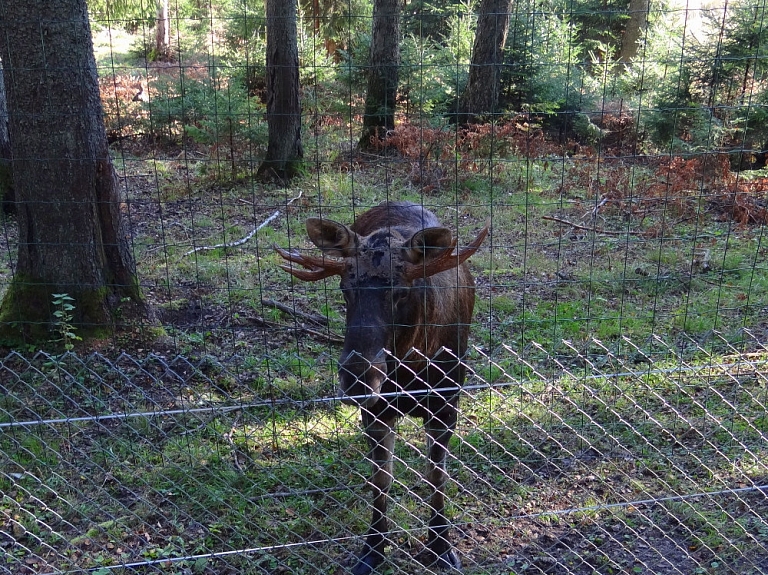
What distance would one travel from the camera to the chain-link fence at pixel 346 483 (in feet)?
14.0

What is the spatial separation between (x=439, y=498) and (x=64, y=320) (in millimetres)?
3549

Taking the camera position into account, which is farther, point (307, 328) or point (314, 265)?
point (307, 328)

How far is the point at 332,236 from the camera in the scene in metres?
4.14

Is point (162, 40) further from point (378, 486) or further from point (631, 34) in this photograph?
point (378, 486)

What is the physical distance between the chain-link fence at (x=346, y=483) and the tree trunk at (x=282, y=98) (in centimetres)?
668

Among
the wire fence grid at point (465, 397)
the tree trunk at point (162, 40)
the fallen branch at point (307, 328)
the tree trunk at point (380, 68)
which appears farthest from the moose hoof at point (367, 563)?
the tree trunk at point (162, 40)

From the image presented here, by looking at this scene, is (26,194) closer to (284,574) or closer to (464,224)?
(284,574)

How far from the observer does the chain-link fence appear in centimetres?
428

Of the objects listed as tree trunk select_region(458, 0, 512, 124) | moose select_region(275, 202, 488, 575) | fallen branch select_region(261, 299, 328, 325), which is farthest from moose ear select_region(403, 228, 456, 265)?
tree trunk select_region(458, 0, 512, 124)

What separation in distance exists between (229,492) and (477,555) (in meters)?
1.75

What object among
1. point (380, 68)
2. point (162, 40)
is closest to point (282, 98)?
point (380, 68)

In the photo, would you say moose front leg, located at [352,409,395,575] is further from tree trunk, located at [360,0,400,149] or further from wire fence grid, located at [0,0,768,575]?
tree trunk, located at [360,0,400,149]

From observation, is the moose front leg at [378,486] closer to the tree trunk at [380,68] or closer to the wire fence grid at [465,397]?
the wire fence grid at [465,397]

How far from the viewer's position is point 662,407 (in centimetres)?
589
